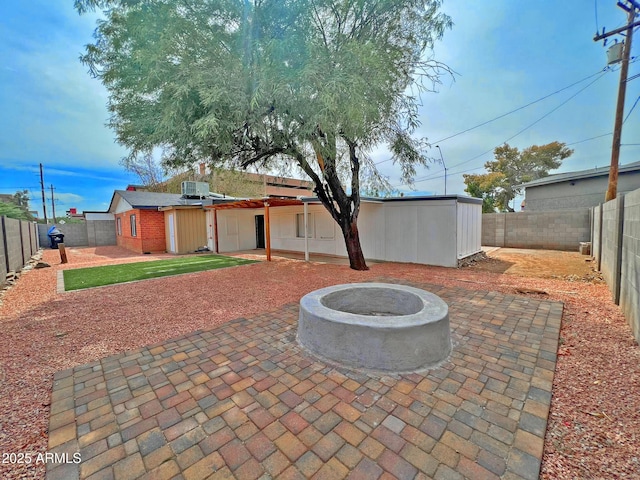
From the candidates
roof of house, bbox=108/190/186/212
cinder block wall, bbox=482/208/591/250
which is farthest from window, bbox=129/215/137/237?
cinder block wall, bbox=482/208/591/250

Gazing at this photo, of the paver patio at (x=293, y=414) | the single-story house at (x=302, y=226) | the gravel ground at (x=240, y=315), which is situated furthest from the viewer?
the single-story house at (x=302, y=226)

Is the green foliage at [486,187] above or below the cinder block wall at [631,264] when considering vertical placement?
above

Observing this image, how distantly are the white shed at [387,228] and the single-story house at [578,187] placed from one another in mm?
8517

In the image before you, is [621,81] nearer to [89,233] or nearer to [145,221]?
[145,221]

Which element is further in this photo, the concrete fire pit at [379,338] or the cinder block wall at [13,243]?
the cinder block wall at [13,243]

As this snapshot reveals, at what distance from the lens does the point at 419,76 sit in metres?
6.80

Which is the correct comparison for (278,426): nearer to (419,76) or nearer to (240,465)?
(240,465)

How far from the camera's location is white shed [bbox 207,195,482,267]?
342 inches

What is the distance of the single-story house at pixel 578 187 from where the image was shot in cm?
1266

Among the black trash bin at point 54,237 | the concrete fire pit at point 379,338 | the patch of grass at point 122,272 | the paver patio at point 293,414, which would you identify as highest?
the black trash bin at point 54,237

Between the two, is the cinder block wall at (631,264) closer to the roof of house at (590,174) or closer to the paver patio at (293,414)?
the paver patio at (293,414)

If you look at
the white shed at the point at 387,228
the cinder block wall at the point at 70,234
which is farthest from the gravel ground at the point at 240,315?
the cinder block wall at the point at 70,234

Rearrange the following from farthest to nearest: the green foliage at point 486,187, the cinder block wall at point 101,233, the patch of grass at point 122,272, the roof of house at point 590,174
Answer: the green foliage at point 486,187 < the cinder block wall at point 101,233 < the roof of house at point 590,174 < the patch of grass at point 122,272

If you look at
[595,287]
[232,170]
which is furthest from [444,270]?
[232,170]
